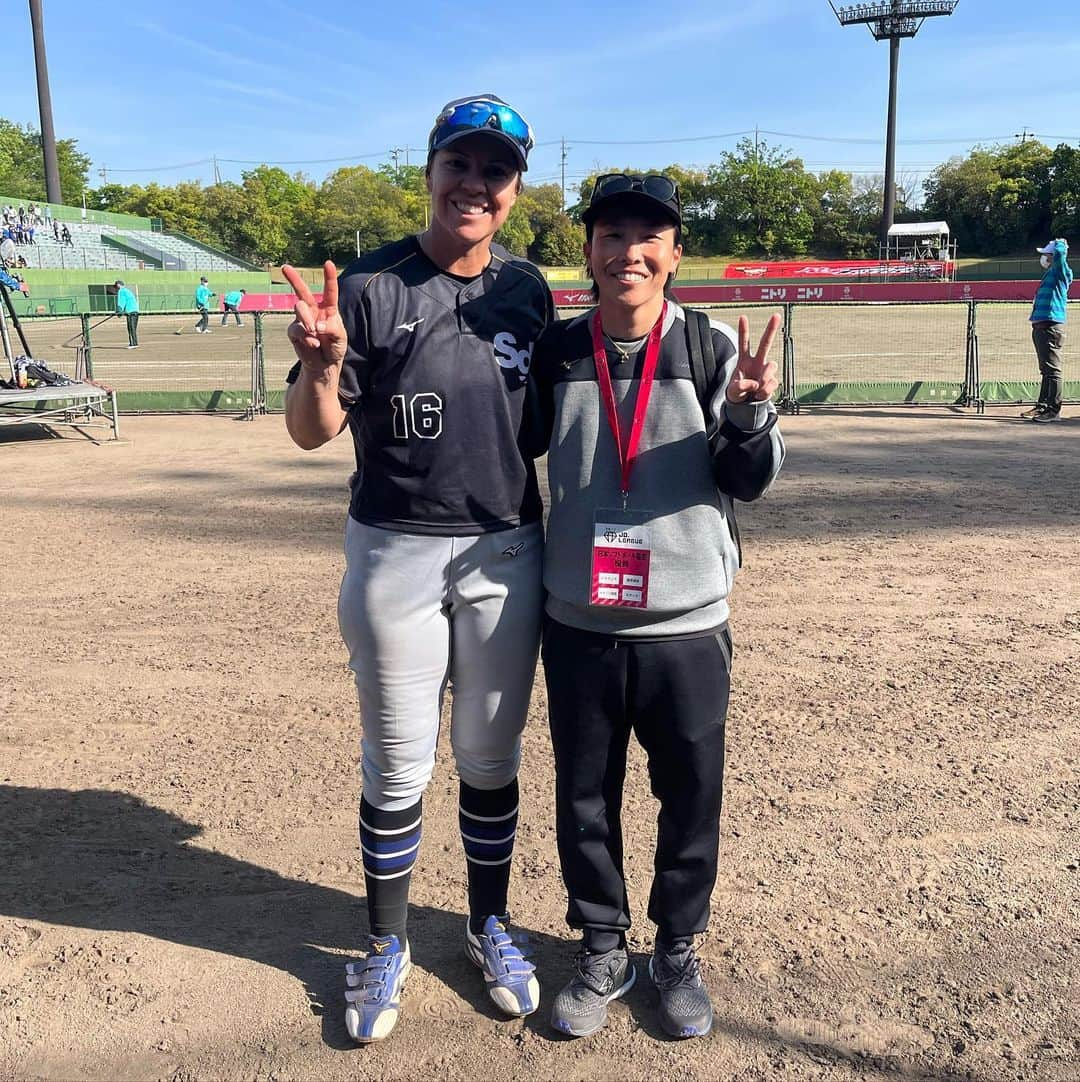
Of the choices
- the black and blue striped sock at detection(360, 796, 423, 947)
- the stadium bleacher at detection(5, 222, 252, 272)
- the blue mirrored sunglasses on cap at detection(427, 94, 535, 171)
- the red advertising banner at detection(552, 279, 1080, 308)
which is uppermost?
the stadium bleacher at detection(5, 222, 252, 272)

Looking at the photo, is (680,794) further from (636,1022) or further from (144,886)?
(144,886)

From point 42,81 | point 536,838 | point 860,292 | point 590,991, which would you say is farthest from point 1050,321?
point 42,81

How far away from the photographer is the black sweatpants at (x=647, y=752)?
2.57 metres

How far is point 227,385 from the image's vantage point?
17578 millimetres

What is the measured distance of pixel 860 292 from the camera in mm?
47688

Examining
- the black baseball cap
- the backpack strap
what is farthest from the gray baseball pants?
the black baseball cap

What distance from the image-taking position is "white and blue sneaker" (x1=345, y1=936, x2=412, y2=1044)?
265cm

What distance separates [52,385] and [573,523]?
11745mm

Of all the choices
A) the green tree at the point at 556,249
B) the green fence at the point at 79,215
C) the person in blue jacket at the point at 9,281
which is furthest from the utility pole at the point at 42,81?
the person in blue jacket at the point at 9,281

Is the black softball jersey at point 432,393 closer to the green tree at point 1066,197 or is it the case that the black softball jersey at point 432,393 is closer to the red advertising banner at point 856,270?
the red advertising banner at point 856,270

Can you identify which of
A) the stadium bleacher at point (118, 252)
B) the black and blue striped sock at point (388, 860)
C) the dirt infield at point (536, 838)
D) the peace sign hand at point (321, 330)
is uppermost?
the stadium bleacher at point (118, 252)

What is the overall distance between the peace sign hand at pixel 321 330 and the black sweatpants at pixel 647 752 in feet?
2.83

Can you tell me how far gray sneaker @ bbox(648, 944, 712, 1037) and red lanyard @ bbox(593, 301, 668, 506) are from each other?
48.5 inches

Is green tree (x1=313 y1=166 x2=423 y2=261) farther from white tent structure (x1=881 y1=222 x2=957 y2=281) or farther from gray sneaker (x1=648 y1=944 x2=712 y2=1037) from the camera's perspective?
gray sneaker (x1=648 y1=944 x2=712 y2=1037)
